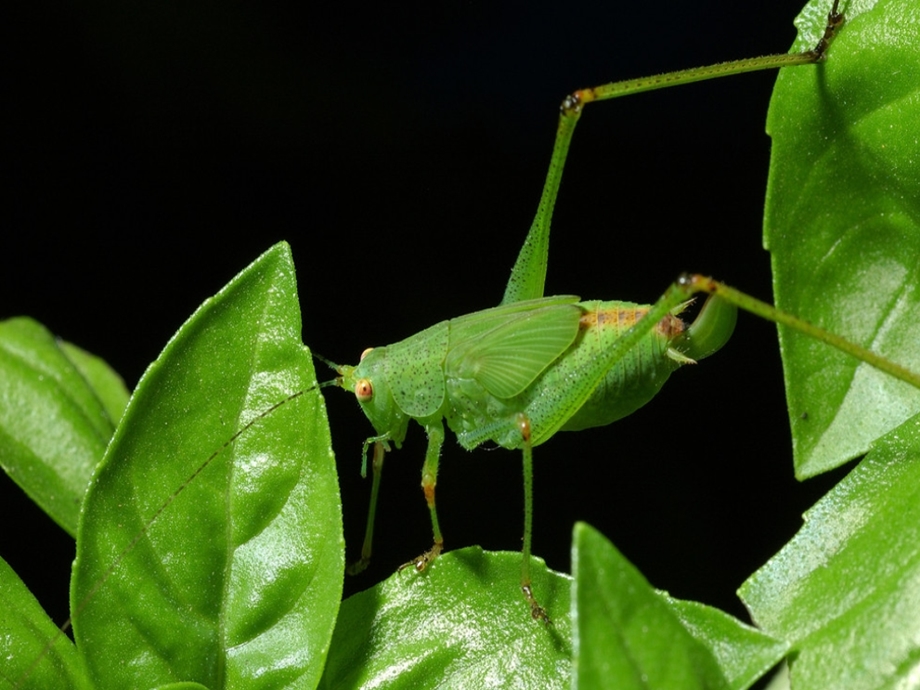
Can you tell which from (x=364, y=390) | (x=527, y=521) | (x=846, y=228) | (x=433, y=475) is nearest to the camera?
(x=846, y=228)

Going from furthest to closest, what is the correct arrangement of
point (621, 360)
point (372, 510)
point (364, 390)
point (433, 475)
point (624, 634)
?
point (372, 510) < point (364, 390) < point (433, 475) < point (621, 360) < point (624, 634)

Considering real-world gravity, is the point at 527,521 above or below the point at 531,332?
below

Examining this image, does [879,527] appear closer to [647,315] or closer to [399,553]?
[647,315]

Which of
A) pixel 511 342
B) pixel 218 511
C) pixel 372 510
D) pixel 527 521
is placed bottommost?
pixel 372 510

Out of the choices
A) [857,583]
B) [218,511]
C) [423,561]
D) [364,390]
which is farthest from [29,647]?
[857,583]

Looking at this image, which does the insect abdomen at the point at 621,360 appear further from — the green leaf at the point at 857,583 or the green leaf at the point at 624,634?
the green leaf at the point at 624,634

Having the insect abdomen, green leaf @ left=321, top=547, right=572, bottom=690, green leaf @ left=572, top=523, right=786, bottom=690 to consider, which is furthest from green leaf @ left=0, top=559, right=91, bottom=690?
the insect abdomen

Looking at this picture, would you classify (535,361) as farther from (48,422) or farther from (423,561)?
(48,422)
